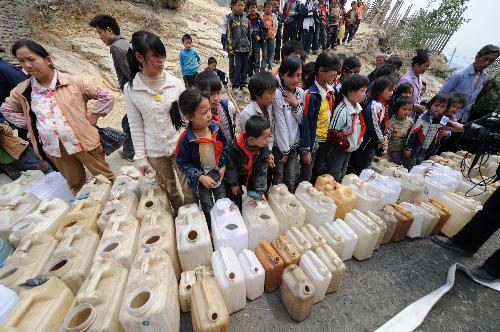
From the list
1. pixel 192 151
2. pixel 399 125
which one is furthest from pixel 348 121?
pixel 192 151

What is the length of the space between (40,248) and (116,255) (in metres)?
0.69

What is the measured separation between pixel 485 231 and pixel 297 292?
2411 mm

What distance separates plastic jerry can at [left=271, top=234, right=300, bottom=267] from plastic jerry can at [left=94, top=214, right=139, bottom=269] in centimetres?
128

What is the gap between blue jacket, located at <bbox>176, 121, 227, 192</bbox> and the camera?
2314 millimetres

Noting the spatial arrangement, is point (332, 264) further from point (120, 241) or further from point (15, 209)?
point (15, 209)

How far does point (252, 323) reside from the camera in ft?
6.77

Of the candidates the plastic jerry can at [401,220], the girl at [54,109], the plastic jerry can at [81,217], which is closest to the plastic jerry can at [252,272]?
the plastic jerry can at [81,217]

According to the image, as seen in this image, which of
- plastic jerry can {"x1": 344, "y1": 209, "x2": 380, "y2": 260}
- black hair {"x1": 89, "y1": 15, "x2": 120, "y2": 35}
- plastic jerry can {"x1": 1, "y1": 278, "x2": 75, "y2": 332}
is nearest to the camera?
plastic jerry can {"x1": 1, "y1": 278, "x2": 75, "y2": 332}

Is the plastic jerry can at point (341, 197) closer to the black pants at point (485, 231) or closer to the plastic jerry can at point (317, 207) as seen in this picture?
the plastic jerry can at point (317, 207)

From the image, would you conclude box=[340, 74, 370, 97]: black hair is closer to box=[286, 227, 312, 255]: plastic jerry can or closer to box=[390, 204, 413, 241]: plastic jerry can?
box=[390, 204, 413, 241]: plastic jerry can

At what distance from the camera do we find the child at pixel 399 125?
12.1 ft

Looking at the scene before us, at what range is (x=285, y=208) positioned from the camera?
2.51 m

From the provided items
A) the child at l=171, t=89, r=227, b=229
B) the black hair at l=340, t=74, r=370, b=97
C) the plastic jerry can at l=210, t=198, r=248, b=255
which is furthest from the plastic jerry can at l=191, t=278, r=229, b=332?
the black hair at l=340, t=74, r=370, b=97

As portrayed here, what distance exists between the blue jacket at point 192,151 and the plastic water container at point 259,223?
631mm
